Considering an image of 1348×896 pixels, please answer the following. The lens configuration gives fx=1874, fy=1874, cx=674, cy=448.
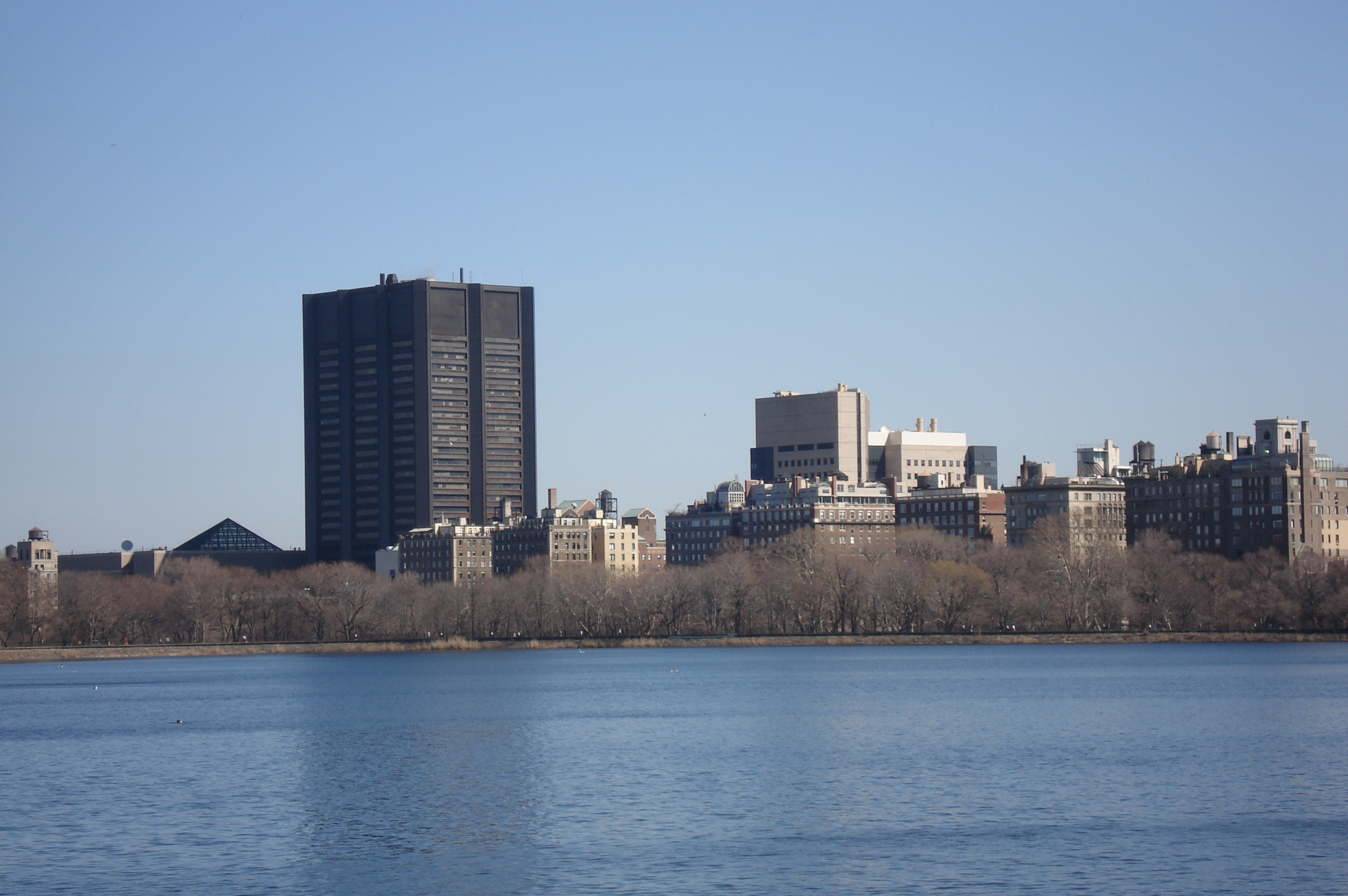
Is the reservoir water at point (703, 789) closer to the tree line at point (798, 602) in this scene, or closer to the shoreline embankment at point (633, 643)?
the shoreline embankment at point (633, 643)

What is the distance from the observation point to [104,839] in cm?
5003

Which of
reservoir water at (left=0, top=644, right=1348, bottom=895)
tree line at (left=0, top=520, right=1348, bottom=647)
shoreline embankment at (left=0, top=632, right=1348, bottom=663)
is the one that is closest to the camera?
reservoir water at (left=0, top=644, right=1348, bottom=895)

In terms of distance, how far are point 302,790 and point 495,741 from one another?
55.5 feet

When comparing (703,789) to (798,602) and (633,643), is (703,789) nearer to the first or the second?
(798,602)

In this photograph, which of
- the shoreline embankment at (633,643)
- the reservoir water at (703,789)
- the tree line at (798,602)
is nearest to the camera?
the reservoir water at (703,789)

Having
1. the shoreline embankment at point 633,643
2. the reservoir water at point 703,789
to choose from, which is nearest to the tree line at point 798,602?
the shoreline embankment at point 633,643

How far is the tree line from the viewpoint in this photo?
6403 inches

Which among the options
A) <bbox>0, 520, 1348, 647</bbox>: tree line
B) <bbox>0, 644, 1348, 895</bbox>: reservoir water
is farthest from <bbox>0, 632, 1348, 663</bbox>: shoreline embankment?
<bbox>0, 644, 1348, 895</bbox>: reservoir water

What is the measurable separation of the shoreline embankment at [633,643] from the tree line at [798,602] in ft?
7.43

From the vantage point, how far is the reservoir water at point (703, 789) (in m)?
43.8

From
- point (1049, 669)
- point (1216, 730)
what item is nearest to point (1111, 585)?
point (1049, 669)

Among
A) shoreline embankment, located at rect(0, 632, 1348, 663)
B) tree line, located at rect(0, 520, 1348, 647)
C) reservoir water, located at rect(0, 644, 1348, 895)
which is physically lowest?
shoreline embankment, located at rect(0, 632, 1348, 663)

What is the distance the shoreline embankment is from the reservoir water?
139 feet

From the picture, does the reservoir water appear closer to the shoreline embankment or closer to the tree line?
the shoreline embankment
